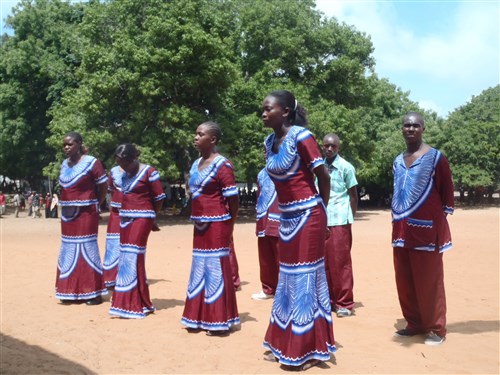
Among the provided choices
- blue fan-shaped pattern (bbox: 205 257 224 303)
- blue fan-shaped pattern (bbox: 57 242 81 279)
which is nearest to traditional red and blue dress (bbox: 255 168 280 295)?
blue fan-shaped pattern (bbox: 205 257 224 303)

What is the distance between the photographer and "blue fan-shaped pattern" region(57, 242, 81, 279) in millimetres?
7008

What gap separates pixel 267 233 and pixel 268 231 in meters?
0.05

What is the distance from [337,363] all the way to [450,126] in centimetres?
3616

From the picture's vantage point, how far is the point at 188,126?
838 inches

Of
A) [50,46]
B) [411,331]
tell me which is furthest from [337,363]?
[50,46]

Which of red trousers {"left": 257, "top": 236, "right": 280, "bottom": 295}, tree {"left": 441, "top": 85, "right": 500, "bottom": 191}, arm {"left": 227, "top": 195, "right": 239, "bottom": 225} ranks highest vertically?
tree {"left": 441, "top": 85, "right": 500, "bottom": 191}

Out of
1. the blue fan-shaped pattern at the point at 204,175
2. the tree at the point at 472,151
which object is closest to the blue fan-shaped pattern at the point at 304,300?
the blue fan-shaped pattern at the point at 204,175

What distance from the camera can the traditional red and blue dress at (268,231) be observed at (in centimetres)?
694

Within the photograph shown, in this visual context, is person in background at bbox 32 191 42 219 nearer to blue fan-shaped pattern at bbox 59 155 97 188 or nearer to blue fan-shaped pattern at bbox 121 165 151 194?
blue fan-shaped pattern at bbox 59 155 97 188

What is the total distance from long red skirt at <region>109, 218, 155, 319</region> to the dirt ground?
6.8 inches

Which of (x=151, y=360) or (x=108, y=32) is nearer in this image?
(x=151, y=360)

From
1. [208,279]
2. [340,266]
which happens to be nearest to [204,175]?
[208,279]

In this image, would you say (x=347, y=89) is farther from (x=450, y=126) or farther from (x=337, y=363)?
(x=337, y=363)

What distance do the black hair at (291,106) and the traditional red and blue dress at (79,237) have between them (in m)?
3.60
